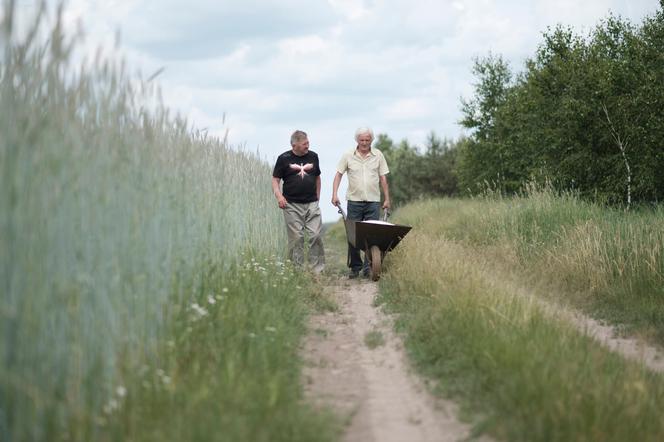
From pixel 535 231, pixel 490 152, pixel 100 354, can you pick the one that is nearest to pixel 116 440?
pixel 100 354

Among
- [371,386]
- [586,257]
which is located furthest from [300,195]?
[371,386]

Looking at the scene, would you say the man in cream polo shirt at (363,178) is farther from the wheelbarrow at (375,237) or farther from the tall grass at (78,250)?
the tall grass at (78,250)

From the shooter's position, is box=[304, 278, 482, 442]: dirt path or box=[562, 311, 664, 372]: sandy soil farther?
box=[562, 311, 664, 372]: sandy soil

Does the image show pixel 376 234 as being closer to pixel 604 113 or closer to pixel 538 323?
pixel 538 323

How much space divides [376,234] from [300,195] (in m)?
1.24

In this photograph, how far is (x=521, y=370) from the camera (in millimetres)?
4195

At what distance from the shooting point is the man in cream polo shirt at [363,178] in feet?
32.0

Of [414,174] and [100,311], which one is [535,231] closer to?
[100,311]

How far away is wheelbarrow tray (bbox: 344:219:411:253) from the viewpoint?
8734 millimetres

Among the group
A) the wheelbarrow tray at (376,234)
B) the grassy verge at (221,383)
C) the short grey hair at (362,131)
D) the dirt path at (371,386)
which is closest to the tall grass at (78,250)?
the grassy verge at (221,383)

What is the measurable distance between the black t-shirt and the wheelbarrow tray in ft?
2.48

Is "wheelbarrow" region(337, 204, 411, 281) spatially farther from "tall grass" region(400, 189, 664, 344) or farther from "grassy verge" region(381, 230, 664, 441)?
"grassy verge" region(381, 230, 664, 441)

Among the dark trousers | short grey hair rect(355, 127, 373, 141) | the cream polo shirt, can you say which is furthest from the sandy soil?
short grey hair rect(355, 127, 373, 141)

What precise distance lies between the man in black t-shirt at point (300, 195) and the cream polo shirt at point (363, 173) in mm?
536
